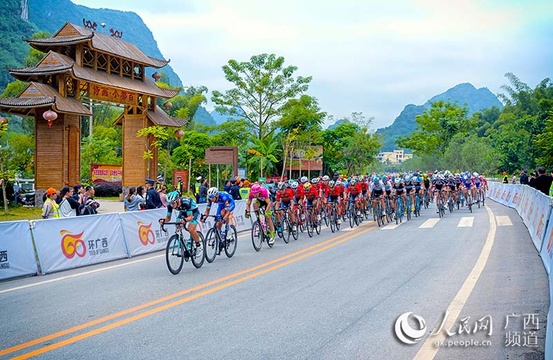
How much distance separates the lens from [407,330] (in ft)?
24.2

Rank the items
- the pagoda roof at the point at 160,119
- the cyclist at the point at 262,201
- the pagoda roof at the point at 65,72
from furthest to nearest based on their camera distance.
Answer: the pagoda roof at the point at 160,119 → the pagoda roof at the point at 65,72 → the cyclist at the point at 262,201

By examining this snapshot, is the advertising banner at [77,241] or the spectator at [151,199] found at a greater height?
the spectator at [151,199]

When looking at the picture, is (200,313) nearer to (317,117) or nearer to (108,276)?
(108,276)

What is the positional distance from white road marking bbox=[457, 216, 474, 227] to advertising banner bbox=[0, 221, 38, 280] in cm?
1494

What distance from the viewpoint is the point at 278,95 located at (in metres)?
57.1

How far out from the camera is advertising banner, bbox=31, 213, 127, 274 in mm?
13180

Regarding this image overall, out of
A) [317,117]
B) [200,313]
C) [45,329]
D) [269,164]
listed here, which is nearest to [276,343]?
[200,313]

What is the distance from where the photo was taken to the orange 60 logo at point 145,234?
16641 mm

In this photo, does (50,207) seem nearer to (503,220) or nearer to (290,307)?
(290,307)

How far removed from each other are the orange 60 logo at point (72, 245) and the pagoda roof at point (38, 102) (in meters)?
19.6

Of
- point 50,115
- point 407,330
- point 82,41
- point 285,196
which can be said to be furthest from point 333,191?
point 82,41

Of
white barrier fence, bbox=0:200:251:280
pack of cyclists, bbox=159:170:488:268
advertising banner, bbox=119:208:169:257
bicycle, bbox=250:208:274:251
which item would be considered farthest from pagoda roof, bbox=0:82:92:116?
bicycle, bbox=250:208:274:251

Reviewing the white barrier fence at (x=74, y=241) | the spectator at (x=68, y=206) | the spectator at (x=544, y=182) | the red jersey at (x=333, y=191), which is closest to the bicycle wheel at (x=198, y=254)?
the white barrier fence at (x=74, y=241)

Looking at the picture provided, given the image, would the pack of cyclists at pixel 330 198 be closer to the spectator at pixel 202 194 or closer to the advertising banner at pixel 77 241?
the advertising banner at pixel 77 241
